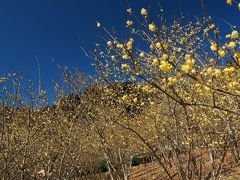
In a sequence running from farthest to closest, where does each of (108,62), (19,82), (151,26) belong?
(108,62), (19,82), (151,26)

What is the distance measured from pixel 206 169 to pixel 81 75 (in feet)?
21.4

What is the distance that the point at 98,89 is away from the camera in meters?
9.70

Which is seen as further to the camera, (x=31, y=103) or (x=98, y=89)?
(x=98, y=89)

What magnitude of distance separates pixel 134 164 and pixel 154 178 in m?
7.21

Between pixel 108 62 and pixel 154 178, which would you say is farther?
pixel 154 178

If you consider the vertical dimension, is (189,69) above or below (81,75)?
below

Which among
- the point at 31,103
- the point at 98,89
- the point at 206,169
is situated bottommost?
the point at 206,169

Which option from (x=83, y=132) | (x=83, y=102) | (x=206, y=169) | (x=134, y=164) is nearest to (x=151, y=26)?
(x=83, y=102)

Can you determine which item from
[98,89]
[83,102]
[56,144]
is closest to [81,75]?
[98,89]

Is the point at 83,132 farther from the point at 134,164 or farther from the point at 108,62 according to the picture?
the point at 134,164

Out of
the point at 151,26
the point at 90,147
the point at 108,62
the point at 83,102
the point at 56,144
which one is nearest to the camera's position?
the point at 151,26

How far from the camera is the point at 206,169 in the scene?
1295 centimetres

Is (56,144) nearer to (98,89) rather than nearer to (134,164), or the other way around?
(98,89)

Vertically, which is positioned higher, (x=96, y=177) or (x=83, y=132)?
(x=83, y=132)
